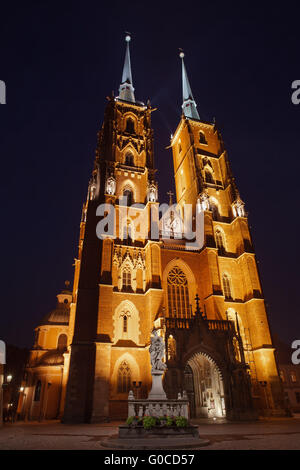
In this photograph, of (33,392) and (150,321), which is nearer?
(150,321)

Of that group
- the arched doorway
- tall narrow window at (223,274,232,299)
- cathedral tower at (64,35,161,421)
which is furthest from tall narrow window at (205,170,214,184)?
the arched doorway

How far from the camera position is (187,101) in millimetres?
50969

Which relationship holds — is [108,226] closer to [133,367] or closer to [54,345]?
[133,367]

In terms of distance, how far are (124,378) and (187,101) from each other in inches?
1726

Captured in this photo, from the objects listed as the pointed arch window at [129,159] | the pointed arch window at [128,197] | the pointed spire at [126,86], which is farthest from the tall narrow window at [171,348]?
the pointed spire at [126,86]

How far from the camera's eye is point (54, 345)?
3800 cm

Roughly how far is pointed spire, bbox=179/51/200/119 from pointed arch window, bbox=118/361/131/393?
122ft

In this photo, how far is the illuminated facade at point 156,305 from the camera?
22.0 meters

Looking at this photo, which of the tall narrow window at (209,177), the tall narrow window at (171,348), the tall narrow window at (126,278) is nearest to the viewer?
the tall narrow window at (171,348)

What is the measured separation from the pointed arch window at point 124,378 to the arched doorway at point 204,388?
4.76 metres

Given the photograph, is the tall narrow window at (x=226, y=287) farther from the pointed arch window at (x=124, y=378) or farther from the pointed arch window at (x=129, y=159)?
the pointed arch window at (x=129, y=159)

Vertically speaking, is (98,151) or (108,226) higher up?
(98,151)

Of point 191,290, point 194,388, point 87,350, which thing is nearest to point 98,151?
point 191,290
